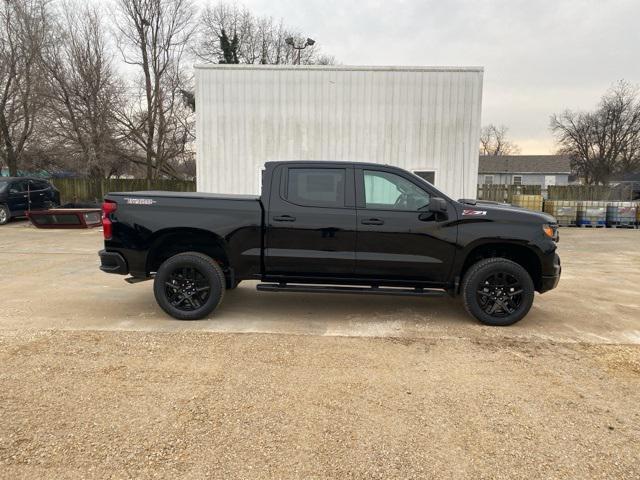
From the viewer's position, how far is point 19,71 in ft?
68.6

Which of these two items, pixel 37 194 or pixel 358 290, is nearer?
pixel 358 290

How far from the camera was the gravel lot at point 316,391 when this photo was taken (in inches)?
102

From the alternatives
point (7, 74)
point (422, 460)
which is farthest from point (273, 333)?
point (7, 74)

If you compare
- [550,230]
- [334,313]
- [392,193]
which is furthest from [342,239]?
[550,230]

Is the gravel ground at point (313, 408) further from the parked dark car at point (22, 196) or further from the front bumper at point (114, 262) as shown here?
the parked dark car at point (22, 196)

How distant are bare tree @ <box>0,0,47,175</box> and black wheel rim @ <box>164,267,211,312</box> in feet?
70.7

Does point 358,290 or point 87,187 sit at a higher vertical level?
point 87,187

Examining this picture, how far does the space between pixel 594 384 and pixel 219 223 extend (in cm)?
401

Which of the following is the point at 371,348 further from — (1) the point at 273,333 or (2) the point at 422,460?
(2) the point at 422,460

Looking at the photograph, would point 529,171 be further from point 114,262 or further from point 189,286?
point 114,262

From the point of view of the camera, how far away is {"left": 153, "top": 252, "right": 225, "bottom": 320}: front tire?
16.7 feet

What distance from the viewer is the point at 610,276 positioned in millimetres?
8203

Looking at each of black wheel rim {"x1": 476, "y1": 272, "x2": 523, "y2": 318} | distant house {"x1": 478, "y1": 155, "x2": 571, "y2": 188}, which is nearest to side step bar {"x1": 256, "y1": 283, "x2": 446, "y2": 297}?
black wheel rim {"x1": 476, "y1": 272, "x2": 523, "y2": 318}

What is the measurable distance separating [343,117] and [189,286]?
10.4 metres
